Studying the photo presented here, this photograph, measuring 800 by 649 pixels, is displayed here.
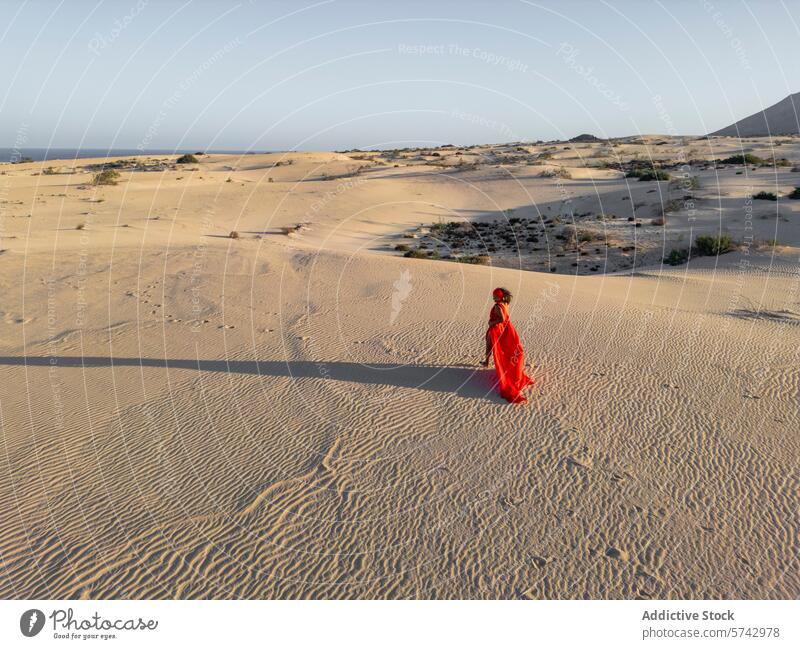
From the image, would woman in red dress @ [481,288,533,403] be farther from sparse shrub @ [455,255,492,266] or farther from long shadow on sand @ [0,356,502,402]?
sparse shrub @ [455,255,492,266]

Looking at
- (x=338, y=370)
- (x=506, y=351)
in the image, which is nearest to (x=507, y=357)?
(x=506, y=351)

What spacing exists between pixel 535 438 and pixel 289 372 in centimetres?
475

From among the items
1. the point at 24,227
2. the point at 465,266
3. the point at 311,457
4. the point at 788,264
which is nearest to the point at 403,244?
the point at 465,266

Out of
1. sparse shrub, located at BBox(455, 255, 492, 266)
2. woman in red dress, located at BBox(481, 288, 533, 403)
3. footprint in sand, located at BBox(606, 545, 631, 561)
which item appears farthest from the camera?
sparse shrub, located at BBox(455, 255, 492, 266)

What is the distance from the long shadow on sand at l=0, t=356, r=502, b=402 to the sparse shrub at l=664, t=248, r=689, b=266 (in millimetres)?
14304

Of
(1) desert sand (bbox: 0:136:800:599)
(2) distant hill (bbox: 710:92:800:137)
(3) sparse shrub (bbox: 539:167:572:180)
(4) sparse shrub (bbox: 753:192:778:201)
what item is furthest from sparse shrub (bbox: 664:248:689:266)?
(2) distant hill (bbox: 710:92:800:137)

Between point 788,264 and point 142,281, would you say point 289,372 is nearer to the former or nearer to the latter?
point 142,281

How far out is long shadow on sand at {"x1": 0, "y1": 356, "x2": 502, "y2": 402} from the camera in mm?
8641

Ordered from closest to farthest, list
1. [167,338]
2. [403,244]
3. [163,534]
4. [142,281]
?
[163,534] < [167,338] < [142,281] < [403,244]

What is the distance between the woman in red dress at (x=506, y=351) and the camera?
7.97m

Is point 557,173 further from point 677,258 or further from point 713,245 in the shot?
point 713,245

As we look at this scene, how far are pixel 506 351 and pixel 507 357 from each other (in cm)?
14
